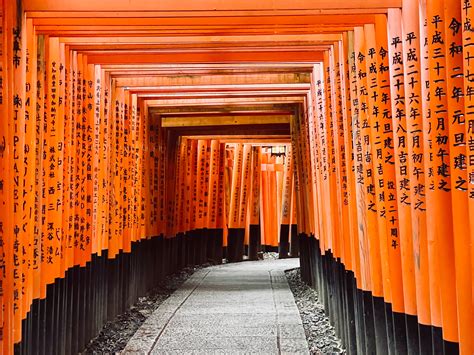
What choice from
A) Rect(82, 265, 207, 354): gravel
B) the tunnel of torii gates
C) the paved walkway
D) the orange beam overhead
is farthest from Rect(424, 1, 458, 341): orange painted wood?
Rect(82, 265, 207, 354): gravel

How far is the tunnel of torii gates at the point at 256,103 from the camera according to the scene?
3449 mm

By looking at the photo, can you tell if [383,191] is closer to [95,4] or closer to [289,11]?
[289,11]

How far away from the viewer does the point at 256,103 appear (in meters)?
10.9

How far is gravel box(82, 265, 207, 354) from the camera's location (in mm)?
7059

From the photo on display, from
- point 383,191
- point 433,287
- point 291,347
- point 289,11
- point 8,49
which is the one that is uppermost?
point 289,11

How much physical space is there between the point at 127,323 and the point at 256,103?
14.8 feet

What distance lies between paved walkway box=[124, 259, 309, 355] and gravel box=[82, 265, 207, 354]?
0.17 m

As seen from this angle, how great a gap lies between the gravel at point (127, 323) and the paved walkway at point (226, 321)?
0.17 meters

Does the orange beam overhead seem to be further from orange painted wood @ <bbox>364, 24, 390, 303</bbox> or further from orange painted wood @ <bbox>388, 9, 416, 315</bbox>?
orange painted wood @ <bbox>388, 9, 416, 315</bbox>

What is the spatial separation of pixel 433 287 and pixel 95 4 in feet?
11.4

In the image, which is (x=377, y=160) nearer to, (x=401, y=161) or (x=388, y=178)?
(x=388, y=178)

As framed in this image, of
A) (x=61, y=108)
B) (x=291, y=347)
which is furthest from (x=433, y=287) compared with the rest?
(x=61, y=108)

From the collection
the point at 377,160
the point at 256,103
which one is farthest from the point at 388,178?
the point at 256,103

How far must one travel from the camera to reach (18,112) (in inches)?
173
